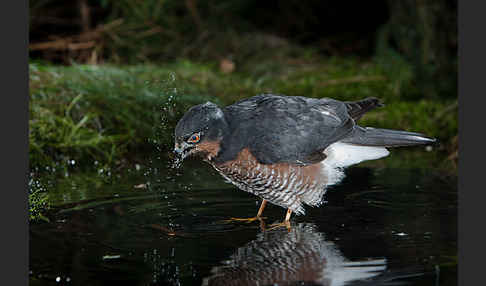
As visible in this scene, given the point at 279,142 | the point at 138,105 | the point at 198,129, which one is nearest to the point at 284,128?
the point at 279,142

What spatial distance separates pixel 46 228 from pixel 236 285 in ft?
4.67

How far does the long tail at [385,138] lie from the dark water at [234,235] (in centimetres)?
40

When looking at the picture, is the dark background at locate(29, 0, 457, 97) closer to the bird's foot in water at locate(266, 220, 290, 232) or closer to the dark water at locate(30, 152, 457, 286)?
the dark water at locate(30, 152, 457, 286)

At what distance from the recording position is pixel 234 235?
3.59 meters

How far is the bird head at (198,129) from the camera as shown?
3617mm

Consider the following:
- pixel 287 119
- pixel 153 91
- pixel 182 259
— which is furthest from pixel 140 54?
pixel 182 259

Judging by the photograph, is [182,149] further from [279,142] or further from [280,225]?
[280,225]

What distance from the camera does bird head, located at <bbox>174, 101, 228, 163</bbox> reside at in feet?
11.9

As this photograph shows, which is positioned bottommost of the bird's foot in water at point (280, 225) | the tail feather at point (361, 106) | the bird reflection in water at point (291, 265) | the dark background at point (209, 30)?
the bird reflection in water at point (291, 265)

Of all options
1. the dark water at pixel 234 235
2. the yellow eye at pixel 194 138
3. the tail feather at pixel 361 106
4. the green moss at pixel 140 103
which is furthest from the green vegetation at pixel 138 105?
the tail feather at pixel 361 106

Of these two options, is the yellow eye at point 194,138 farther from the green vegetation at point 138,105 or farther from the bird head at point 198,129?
the green vegetation at point 138,105

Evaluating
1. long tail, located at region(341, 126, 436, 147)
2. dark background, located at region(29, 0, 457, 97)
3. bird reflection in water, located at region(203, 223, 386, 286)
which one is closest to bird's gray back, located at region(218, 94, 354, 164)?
long tail, located at region(341, 126, 436, 147)

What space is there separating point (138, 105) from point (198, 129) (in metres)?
2.54

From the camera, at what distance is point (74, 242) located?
341cm
